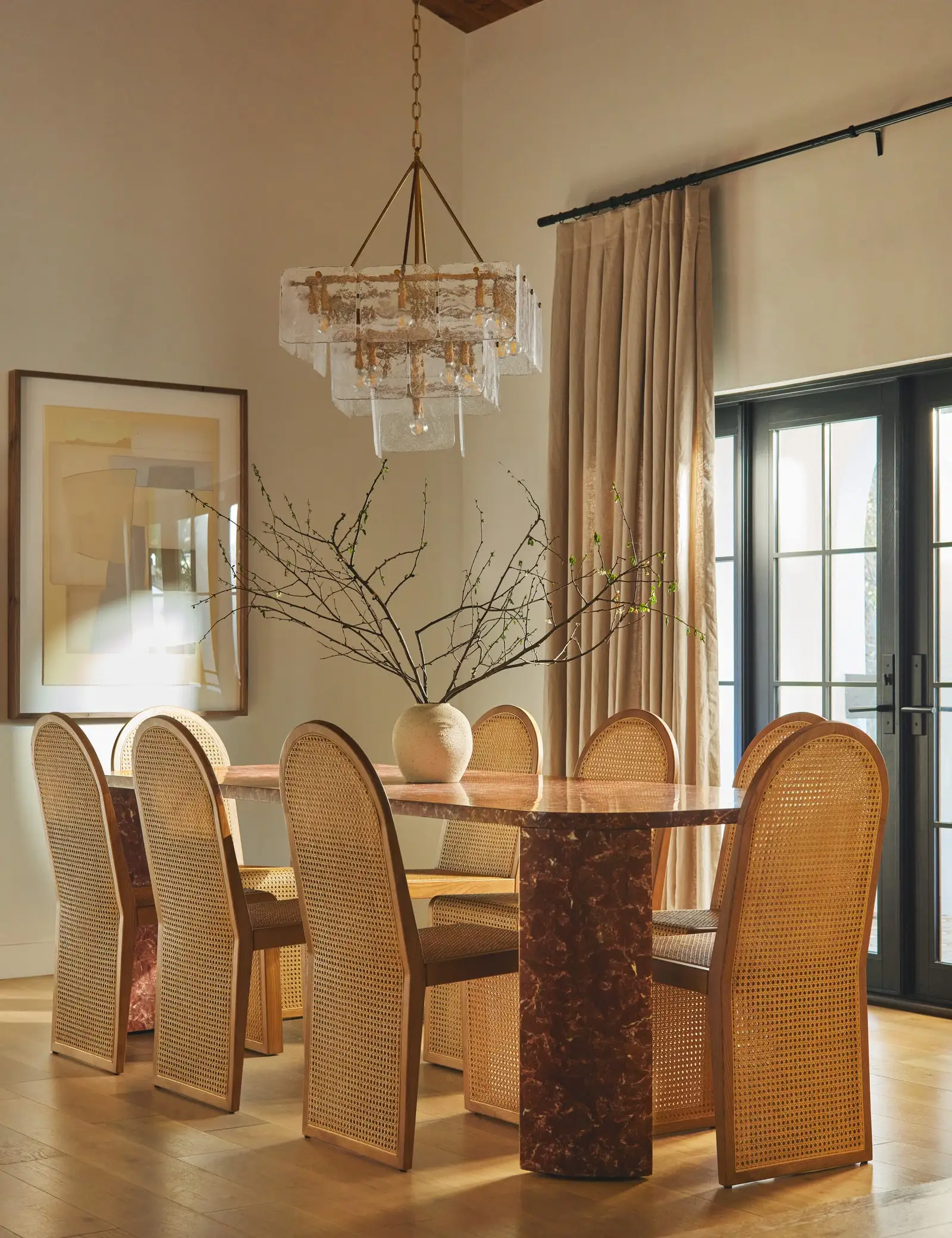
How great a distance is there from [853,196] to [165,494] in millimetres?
2683

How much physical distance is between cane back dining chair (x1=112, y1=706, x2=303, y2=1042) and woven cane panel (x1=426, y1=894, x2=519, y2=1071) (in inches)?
16.5

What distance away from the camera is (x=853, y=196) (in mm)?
4961

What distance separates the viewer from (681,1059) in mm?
3482

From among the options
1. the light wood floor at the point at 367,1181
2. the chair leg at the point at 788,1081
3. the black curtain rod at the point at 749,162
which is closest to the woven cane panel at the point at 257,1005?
the light wood floor at the point at 367,1181

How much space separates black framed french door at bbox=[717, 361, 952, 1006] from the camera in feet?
15.9

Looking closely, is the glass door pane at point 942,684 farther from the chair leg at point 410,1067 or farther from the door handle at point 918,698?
the chair leg at point 410,1067

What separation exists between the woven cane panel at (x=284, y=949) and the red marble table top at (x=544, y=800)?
0.31 metres

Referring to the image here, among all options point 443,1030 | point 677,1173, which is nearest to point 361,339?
point 443,1030

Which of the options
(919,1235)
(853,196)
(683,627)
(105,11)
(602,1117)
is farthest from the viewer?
(105,11)

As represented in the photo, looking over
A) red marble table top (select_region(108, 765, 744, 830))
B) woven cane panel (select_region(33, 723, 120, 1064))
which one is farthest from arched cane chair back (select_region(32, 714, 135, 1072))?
red marble table top (select_region(108, 765, 744, 830))

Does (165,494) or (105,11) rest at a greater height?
(105,11)

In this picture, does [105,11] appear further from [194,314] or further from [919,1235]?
[919,1235]

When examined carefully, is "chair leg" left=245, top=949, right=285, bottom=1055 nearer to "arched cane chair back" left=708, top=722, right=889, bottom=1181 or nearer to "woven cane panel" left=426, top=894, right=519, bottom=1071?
"woven cane panel" left=426, top=894, right=519, bottom=1071

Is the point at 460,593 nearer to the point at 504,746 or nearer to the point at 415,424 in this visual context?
the point at 504,746
